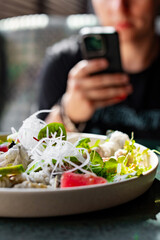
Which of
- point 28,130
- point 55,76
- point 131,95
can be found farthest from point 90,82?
point 28,130

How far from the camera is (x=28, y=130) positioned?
37.7 inches

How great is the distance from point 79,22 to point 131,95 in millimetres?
989

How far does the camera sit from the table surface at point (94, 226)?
0.55 meters

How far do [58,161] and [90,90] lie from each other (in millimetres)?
1370

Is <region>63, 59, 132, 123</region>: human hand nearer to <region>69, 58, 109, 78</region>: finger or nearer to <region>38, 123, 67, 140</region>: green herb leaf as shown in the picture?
<region>69, 58, 109, 78</region>: finger

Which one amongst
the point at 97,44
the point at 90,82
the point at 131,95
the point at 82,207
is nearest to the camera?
the point at 82,207

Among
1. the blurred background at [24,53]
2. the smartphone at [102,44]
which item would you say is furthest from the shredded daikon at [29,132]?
the blurred background at [24,53]

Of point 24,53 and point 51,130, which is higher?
point 24,53

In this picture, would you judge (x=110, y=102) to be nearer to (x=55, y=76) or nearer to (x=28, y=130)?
(x=55, y=76)

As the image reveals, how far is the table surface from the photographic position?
0.55 meters

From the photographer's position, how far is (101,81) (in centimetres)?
203

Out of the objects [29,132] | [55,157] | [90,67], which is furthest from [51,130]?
[90,67]

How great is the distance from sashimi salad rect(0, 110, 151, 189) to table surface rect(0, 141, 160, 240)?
69 millimetres

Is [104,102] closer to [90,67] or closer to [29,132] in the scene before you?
[90,67]
